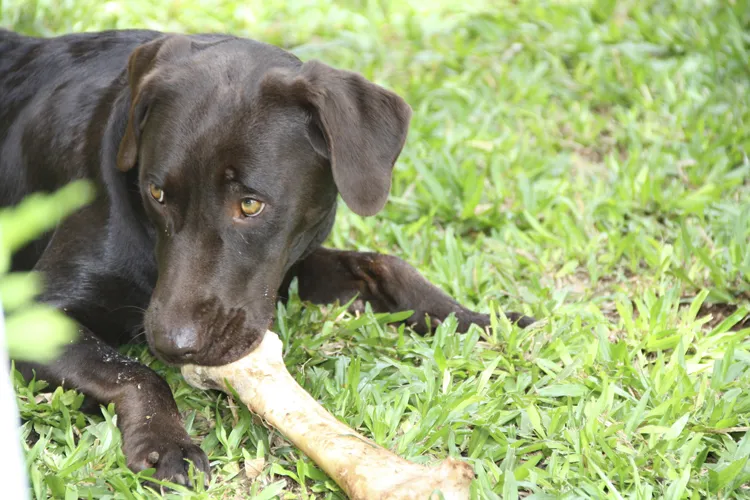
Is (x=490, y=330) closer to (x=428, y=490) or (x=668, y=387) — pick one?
(x=668, y=387)

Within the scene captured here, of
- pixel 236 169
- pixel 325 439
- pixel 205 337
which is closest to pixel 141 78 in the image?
pixel 236 169

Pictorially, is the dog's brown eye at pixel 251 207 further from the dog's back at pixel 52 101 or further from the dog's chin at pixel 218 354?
the dog's back at pixel 52 101

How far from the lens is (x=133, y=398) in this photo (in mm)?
2834

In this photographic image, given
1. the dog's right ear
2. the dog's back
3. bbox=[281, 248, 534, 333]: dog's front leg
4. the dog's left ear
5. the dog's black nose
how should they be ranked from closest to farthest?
the dog's black nose
the dog's left ear
the dog's right ear
the dog's back
bbox=[281, 248, 534, 333]: dog's front leg

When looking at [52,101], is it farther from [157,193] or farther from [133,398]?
[133,398]

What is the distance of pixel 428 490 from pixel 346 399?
2.73ft

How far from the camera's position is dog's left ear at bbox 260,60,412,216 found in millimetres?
2906

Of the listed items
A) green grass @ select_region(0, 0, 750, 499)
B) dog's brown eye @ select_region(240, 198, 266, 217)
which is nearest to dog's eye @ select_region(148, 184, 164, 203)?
dog's brown eye @ select_region(240, 198, 266, 217)

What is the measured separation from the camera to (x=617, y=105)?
570cm

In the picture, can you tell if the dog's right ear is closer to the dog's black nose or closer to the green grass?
the dog's black nose

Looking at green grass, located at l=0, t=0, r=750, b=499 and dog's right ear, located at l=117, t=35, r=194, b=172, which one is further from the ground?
dog's right ear, located at l=117, t=35, r=194, b=172

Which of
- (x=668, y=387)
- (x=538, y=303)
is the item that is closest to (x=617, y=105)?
(x=538, y=303)

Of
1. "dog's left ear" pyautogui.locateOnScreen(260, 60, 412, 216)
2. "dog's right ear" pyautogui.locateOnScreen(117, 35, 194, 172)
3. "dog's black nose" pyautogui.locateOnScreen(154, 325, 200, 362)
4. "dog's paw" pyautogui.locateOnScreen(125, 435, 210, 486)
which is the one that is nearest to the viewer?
"dog's paw" pyautogui.locateOnScreen(125, 435, 210, 486)

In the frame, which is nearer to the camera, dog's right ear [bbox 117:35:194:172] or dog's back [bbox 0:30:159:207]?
dog's right ear [bbox 117:35:194:172]
